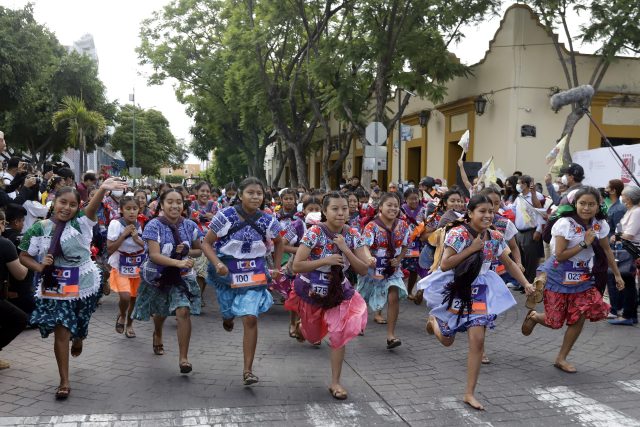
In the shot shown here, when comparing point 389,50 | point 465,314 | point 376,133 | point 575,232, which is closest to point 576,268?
point 575,232

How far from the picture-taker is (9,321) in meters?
5.47

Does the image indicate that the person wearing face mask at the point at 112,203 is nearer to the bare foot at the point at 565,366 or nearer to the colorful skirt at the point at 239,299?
the colorful skirt at the point at 239,299

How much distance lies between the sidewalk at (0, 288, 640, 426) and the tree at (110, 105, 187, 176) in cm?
5566

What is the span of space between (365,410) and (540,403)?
1.41 meters

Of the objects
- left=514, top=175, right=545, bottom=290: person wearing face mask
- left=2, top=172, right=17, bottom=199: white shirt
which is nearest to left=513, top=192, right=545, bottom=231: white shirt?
left=514, top=175, right=545, bottom=290: person wearing face mask

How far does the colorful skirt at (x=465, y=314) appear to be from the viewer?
16.0 feet

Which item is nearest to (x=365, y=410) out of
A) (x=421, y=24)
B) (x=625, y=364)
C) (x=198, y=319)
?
(x=625, y=364)

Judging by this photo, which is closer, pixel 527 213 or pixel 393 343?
pixel 393 343

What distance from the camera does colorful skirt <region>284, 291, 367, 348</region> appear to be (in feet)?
16.5

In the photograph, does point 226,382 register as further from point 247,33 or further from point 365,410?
point 247,33

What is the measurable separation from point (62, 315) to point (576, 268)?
14.8 feet

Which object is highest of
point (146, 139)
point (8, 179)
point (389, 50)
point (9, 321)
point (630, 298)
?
point (146, 139)

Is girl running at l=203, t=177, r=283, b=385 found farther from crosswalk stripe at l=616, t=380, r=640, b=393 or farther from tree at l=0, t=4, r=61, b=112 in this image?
tree at l=0, t=4, r=61, b=112

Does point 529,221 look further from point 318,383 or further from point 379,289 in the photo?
point 318,383
